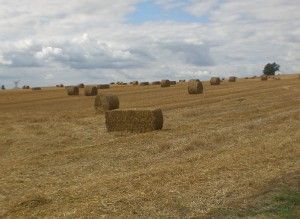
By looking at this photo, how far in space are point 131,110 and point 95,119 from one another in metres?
5.28

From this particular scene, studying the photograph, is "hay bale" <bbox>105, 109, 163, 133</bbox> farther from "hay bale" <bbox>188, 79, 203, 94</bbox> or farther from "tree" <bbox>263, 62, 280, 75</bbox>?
"tree" <bbox>263, 62, 280, 75</bbox>

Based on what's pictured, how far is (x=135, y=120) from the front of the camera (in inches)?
704

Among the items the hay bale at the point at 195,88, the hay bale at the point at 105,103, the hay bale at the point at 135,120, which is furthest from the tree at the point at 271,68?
the hay bale at the point at 135,120

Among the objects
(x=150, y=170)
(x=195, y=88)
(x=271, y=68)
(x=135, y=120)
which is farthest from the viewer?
(x=271, y=68)

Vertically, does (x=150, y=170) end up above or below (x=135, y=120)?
below

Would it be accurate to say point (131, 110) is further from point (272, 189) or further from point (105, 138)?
point (272, 189)

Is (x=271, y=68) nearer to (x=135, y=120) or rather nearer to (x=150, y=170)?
(x=135, y=120)

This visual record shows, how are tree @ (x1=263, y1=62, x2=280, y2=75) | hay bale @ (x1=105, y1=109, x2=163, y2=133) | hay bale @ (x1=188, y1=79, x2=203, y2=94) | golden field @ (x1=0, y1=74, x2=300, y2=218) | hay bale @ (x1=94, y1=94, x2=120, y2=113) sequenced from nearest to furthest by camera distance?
golden field @ (x1=0, y1=74, x2=300, y2=218)
hay bale @ (x1=105, y1=109, x2=163, y2=133)
hay bale @ (x1=94, y1=94, x2=120, y2=113)
hay bale @ (x1=188, y1=79, x2=203, y2=94)
tree @ (x1=263, y1=62, x2=280, y2=75)

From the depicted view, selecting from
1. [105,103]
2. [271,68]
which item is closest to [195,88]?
[105,103]

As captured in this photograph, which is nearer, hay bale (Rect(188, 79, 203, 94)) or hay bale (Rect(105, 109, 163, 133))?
hay bale (Rect(105, 109, 163, 133))

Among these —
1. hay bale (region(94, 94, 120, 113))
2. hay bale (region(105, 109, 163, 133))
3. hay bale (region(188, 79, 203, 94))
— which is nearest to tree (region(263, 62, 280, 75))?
hay bale (region(188, 79, 203, 94))

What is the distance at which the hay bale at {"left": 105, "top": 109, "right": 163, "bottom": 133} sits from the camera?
1756 cm

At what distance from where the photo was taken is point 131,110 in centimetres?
1798

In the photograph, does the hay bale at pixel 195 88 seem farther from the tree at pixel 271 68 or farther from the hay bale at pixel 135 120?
the tree at pixel 271 68
